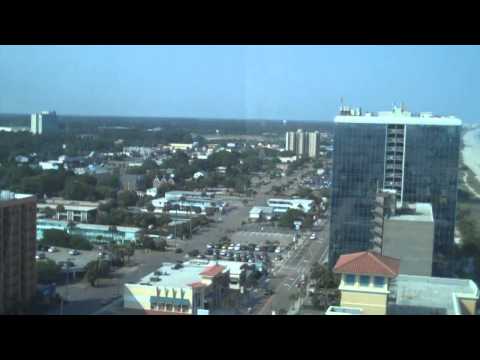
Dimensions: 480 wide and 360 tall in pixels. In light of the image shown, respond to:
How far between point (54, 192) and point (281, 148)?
2465mm

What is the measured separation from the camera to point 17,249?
3.58 m

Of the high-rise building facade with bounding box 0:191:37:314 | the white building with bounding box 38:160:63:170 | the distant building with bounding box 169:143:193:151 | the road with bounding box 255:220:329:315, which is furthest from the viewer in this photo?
the distant building with bounding box 169:143:193:151

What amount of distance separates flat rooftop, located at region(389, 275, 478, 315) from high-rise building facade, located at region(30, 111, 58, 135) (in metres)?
3.65

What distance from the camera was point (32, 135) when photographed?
5.45 metres

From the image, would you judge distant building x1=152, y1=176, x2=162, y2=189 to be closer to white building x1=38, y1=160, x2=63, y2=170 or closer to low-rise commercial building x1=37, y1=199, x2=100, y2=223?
low-rise commercial building x1=37, y1=199, x2=100, y2=223

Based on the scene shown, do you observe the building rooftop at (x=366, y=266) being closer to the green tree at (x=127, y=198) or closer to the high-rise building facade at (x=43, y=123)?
the green tree at (x=127, y=198)

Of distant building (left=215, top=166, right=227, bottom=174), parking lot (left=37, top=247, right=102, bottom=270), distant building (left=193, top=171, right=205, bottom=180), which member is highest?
distant building (left=215, top=166, right=227, bottom=174)

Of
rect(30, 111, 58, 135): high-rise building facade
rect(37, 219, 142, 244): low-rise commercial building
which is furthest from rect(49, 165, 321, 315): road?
rect(30, 111, 58, 135): high-rise building facade

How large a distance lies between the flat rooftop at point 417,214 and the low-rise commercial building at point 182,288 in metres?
2.69

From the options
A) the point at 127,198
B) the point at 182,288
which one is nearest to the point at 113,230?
the point at 127,198

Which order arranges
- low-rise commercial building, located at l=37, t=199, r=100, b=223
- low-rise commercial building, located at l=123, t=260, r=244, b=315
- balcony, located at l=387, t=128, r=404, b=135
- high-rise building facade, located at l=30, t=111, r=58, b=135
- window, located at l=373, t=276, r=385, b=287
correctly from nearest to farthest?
low-rise commercial building, located at l=123, t=260, r=244, b=315 < window, located at l=373, t=276, r=385, b=287 < low-rise commercial building, located at l=37, t=199, r=100, b=223 < high-rise building facade, located at l=30, t=111, r=58, b=135 < balcony, located at l=387, t=128, r=404, b=135

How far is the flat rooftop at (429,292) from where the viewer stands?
11.3ft

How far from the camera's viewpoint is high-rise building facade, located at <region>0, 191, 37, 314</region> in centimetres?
334

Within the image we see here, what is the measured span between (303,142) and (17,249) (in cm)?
366
